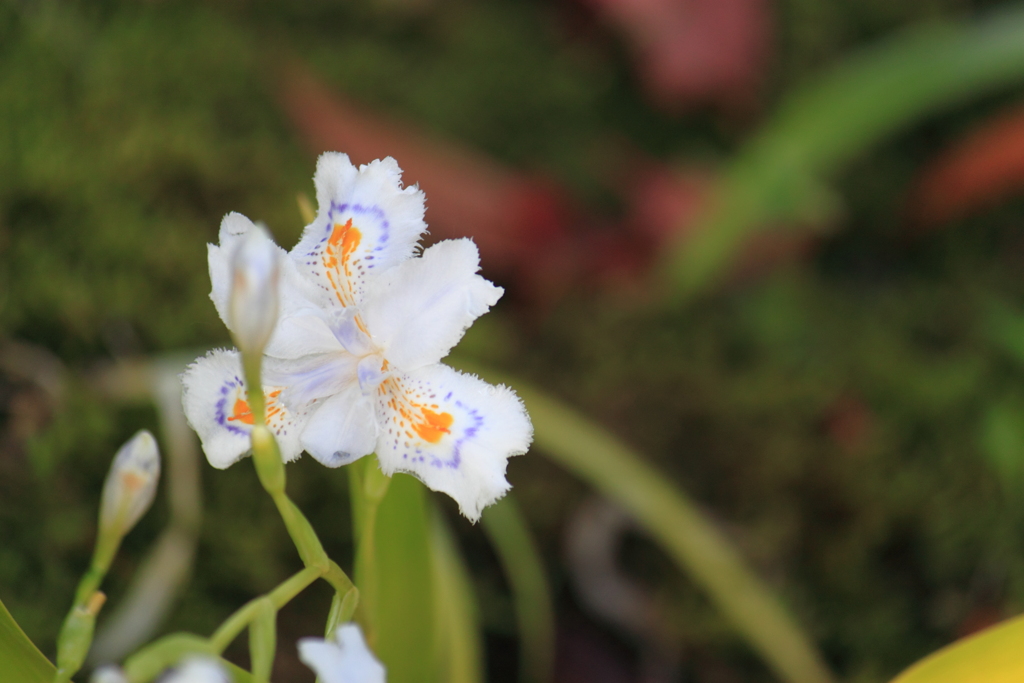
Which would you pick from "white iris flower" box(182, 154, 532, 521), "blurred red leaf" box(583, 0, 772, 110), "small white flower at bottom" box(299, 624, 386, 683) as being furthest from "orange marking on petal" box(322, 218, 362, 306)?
"blurred red leaf" box(583, 0, 772, 110)

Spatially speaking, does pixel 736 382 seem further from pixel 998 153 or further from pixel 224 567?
pixel 224 567

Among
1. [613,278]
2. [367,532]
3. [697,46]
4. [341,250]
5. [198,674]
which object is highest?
[697,46]

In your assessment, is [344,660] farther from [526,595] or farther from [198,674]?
[526,595]

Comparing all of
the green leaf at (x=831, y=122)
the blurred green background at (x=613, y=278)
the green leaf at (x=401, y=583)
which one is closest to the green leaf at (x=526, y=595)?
the blurred green background at (x=613, y=278)

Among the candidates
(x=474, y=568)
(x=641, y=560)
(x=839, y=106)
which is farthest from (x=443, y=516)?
(x=839, y=106)

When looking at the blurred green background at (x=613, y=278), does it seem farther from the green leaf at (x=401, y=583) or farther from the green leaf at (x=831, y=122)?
the green leaf at (x=401, y=583)

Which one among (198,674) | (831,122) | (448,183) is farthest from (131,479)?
(831,122)
